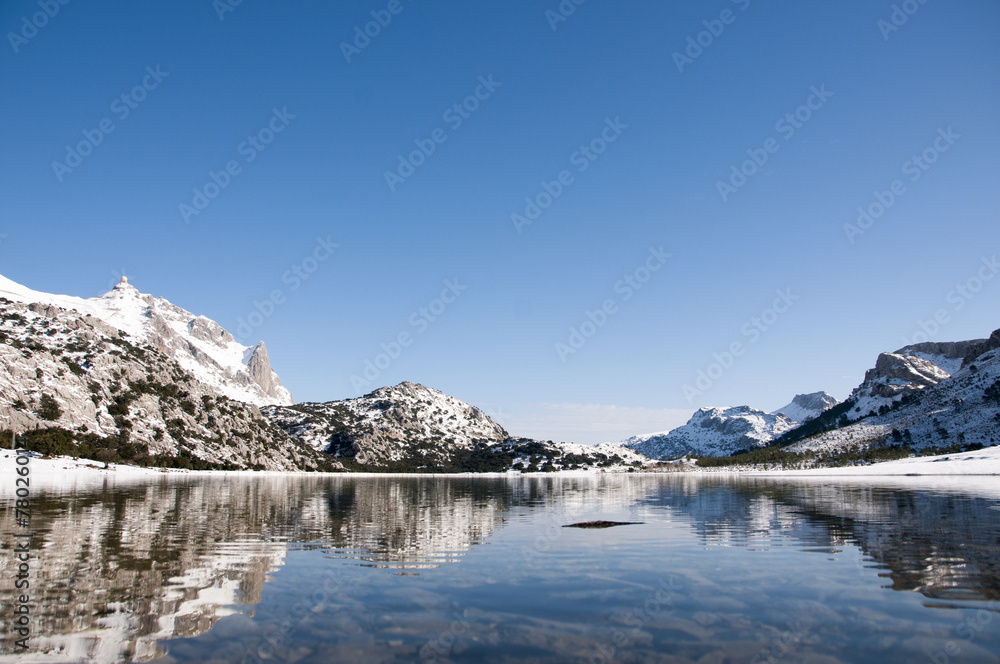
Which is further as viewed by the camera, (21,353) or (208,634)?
(21,353)

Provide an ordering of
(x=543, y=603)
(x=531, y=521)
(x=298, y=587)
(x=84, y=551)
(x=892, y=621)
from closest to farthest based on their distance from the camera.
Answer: (x=892, y=621) → (x=543, y=603) → (x=298, y=587) → (x=84, y=551) → (x=531, y=521)

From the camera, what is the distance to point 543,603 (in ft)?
65.7

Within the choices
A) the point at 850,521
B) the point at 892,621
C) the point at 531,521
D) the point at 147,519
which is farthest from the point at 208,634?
the point at 850,521

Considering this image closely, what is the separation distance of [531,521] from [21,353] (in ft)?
662

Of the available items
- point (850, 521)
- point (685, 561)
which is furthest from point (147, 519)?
point (850, 521)

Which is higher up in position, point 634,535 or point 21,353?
point 21,353

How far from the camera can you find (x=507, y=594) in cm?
2133

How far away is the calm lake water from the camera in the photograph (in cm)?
1482

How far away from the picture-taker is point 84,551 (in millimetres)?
27141

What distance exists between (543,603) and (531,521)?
100ft

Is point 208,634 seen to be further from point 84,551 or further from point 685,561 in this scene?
point 685,561

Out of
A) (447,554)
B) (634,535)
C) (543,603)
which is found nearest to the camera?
(543,603)

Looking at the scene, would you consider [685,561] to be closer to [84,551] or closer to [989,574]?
[989,574]

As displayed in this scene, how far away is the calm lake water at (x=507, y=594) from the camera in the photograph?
1482 centimetres
